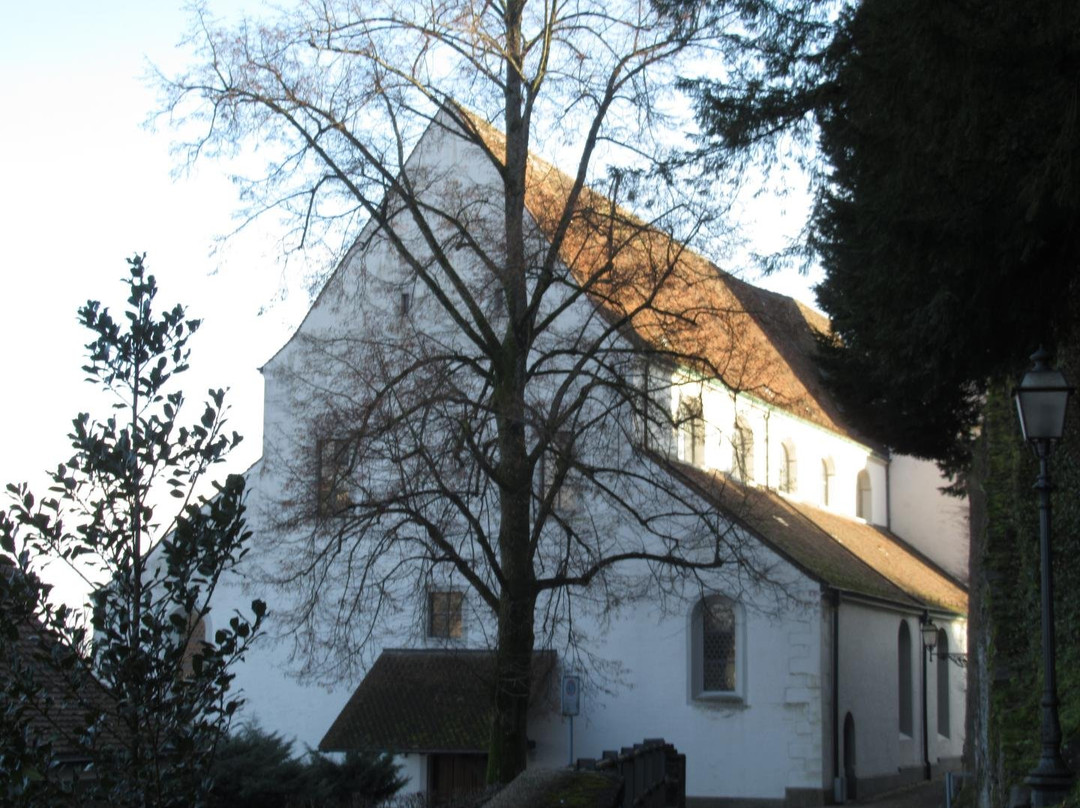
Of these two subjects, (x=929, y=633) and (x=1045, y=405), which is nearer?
(x=1045, y=405)

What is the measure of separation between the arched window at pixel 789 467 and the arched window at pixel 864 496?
6.56m

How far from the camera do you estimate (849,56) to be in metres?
12.2

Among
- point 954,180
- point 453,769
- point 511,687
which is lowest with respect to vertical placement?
point 453,769

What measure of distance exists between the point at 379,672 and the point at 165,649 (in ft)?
81.1

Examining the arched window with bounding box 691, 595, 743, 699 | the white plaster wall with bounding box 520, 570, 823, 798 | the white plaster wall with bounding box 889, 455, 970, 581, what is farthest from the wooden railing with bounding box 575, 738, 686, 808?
the white plaster wall with bounding box 889, 455, 970, 581

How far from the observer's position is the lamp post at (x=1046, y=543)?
32.3 ft

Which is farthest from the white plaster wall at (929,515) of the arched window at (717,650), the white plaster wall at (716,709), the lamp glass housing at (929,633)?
the white plaster wall at (716,709)

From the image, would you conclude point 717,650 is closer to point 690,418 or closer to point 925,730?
point 925,730

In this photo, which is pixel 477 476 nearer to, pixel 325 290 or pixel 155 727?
pixel 325 290

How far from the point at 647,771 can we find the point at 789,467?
21.4 meters

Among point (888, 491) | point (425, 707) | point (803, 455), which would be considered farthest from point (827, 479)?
point (425, 707)

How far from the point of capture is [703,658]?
96.5 ft

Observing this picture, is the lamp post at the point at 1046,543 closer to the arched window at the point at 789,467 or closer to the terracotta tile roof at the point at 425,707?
the terracotta tile roof at the point at 425,707

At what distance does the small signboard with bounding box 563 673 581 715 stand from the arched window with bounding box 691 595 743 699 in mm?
2814
